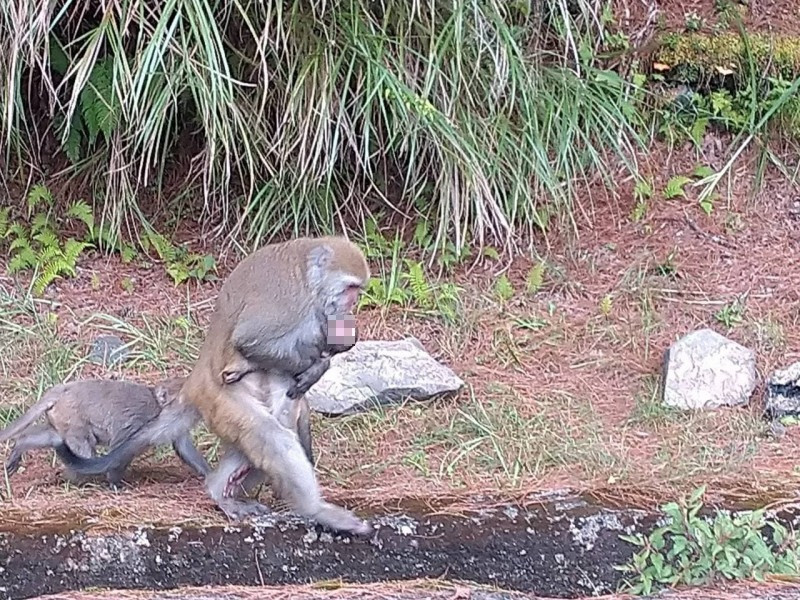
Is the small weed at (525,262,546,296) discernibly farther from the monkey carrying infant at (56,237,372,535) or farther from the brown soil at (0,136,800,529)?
the monkey carrying infant at (56,237,372,535)

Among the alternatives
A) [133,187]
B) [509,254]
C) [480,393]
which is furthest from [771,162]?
[133,187]

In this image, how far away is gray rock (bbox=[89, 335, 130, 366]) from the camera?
5.15m

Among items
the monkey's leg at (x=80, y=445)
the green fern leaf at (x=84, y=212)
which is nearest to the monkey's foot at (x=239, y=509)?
the monkey's leg at (x=80, y=445)

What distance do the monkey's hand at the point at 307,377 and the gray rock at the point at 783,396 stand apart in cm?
186

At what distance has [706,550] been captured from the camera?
345 centimetres

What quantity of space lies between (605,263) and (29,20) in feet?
9.52

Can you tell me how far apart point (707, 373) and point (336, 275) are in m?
1.82

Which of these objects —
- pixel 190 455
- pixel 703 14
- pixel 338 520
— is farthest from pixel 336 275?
pixel 703 14

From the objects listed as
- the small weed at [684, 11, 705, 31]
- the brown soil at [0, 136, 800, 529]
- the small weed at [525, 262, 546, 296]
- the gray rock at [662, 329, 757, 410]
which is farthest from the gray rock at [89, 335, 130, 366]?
the small weed at [684, 11, 705, 31]

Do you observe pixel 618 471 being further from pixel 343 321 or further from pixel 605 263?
pixel 605 263

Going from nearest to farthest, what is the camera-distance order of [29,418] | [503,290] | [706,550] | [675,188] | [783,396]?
[706,550] → [29,418] → [783,396] → [503,290] → [675,188]

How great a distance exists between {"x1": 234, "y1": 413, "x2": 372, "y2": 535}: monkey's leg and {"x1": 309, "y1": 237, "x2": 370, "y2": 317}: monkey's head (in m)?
0.41

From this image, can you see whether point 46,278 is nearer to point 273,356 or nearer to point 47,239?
point 47,239

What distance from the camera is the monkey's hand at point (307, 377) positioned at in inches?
151
